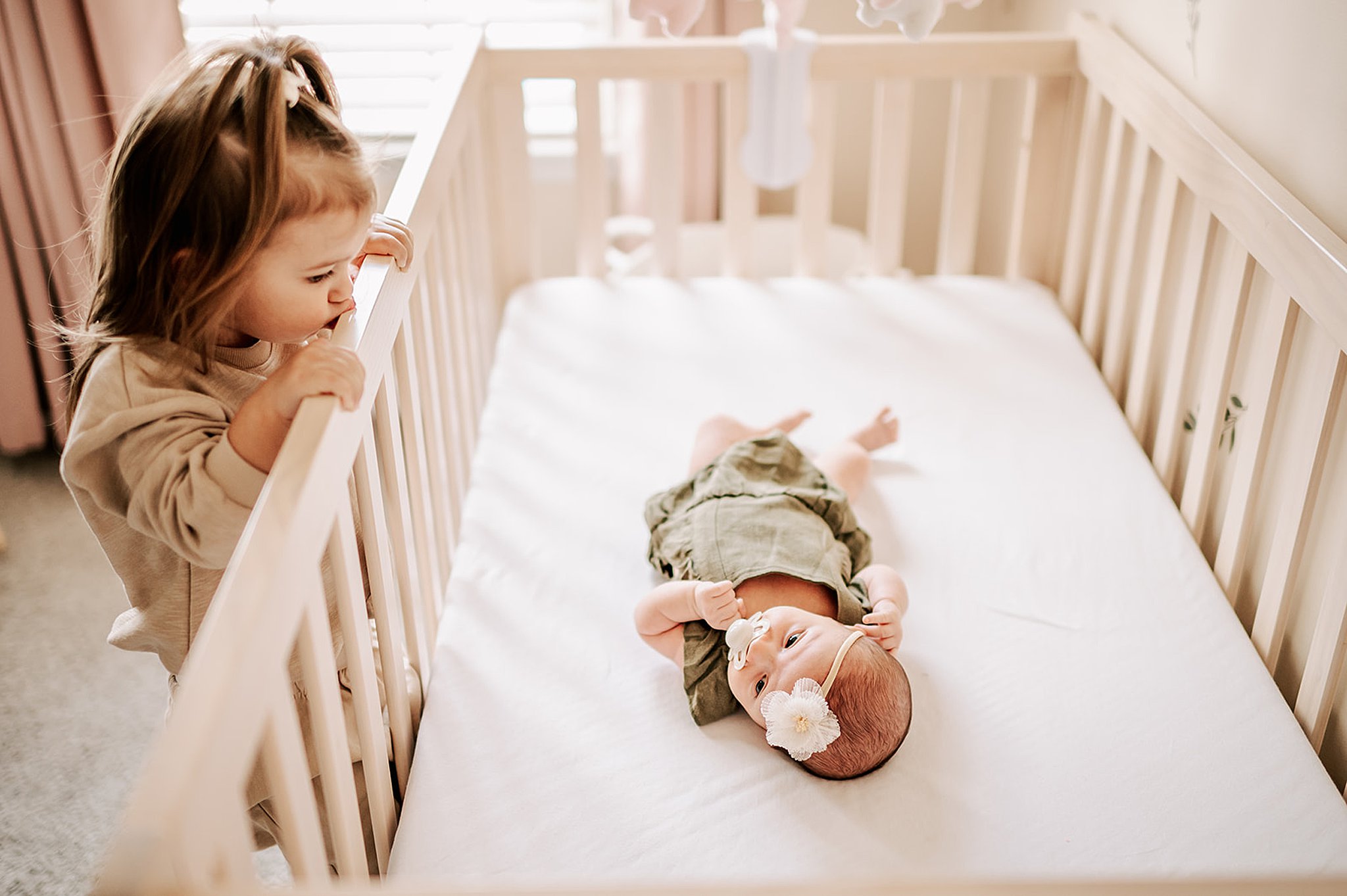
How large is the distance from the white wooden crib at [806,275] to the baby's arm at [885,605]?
1.27 ft

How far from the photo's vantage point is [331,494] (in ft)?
2.74

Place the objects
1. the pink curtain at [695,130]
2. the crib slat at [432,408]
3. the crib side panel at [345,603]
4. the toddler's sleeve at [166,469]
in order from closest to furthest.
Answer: the crib side panel at [345,603], the toddler's sleeve at [166,469], the crib slat at [432,408], the pink curtain at [695,130]

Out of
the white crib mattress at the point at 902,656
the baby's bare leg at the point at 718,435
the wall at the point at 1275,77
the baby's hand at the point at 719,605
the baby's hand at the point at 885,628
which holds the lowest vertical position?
the white crib mattress at the point at 902,656

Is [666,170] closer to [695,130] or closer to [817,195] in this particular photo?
[817,195]

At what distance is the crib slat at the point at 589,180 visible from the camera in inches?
75.2

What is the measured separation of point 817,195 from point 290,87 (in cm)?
121

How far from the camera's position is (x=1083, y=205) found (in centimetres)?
188

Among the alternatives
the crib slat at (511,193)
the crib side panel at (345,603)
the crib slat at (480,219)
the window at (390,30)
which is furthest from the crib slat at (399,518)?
the window at (390,30)

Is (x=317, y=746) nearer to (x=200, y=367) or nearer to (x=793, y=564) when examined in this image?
(x=200, y=367)

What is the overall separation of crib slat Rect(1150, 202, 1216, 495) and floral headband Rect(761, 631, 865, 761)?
2.39 ft

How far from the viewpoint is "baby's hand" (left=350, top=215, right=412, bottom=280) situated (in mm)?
1121

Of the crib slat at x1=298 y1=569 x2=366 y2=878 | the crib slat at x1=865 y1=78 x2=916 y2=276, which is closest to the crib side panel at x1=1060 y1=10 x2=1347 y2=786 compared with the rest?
the crib slat at x1=865 y1=78 x2=916 y2=276

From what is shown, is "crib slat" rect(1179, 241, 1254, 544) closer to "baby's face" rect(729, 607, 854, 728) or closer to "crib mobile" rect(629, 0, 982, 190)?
"baby's face" rect(729, 607, 854, 728)

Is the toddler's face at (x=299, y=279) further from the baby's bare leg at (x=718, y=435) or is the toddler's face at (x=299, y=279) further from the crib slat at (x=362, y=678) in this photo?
the baby's bare leg at (x=718, y=435)
